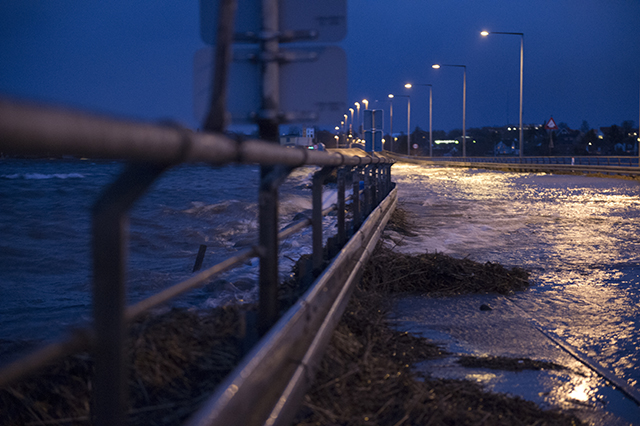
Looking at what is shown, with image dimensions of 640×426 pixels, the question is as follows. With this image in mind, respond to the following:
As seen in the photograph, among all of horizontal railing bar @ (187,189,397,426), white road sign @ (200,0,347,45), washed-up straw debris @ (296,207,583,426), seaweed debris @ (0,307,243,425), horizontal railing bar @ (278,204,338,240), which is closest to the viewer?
horizontal railing bar @ (187,189,397,426)

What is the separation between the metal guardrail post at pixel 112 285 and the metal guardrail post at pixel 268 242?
1.43m

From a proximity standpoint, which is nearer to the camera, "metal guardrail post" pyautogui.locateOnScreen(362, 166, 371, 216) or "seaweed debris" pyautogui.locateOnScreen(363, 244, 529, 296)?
"seaweed debris" pyautogui.locateOnScreen(363, 244, 529, 296)

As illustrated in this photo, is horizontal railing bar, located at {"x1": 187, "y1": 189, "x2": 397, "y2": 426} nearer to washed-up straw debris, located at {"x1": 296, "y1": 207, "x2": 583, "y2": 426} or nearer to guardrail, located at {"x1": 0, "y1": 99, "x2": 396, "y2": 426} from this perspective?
guardrail, located at {"x1": 0, "y1": 99, "x2": 396, "y2": 426}

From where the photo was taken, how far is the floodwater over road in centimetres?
399

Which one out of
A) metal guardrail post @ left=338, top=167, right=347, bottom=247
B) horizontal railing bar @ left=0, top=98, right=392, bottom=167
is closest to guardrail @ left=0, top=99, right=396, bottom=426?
horizontal railing bar @ left=0, top=98, right=392, bottom=167

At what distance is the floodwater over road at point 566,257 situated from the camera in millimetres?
3992

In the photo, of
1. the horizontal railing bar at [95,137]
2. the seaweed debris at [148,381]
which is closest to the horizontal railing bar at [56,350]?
the horizontal railing bar at [95,137]

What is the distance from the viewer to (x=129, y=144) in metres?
1.15

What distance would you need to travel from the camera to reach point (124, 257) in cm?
136

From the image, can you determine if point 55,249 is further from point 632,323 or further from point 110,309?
point 110,309

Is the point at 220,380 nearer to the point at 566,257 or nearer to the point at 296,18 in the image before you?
the point at 296,18

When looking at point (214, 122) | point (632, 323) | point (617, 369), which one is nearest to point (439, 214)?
point (632, 323)

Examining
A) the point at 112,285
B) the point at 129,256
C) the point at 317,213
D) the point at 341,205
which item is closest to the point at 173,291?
the point at 112,285

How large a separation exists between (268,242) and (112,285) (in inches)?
59.5
